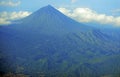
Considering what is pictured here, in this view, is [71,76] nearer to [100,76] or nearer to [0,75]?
[100,76]

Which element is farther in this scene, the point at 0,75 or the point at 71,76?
the point at 71,76

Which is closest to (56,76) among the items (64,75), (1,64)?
(64,75)

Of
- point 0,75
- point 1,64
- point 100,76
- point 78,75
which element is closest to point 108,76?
point 100,76

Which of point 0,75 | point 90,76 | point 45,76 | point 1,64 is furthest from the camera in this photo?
point 90,76

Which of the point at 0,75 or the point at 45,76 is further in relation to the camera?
the point at 45,76

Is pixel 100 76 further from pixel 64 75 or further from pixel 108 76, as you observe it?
pixel 64 75

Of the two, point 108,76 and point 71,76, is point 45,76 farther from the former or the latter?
point 108,76

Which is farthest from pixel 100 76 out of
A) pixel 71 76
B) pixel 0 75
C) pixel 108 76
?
pixel 0 75

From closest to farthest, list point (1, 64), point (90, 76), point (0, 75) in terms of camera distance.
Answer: point (0, 75)
point (1, 64)
point (90, 76)

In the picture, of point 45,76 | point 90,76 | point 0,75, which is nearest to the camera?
point 0,75
